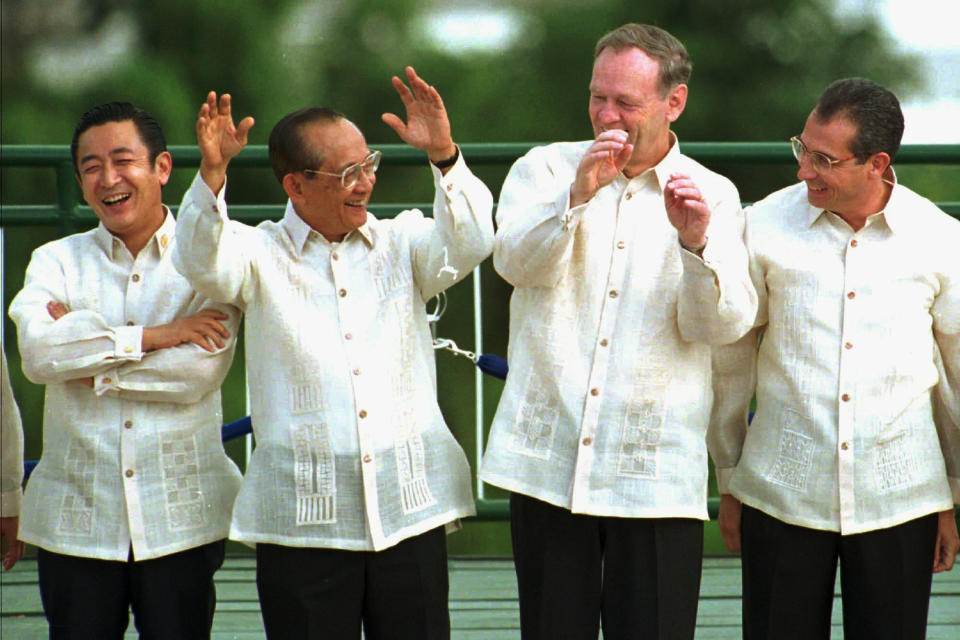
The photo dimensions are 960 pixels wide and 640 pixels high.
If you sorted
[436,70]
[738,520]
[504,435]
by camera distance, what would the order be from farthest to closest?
[436,70] < [738,520] < [504,435]

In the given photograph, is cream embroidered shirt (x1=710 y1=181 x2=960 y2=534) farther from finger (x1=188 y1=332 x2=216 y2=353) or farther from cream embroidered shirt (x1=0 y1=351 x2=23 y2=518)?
cream embroidered shirt (x1=0 y1=351 x2=23 y2=518)

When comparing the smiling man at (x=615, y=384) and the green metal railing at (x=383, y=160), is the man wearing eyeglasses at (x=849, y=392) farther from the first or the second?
the green metal railing at (x=383, y=160)

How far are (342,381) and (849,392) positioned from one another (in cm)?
105

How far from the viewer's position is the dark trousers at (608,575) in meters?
3.04

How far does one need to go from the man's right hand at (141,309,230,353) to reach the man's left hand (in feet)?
5.24

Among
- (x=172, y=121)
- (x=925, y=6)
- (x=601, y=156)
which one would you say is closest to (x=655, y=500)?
(x=601, y=156)

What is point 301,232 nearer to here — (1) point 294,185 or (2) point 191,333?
(1) point 294,185

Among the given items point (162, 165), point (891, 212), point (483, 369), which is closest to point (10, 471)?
point (162, 165)

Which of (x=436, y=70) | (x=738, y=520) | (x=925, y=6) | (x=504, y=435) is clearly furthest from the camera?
(x=925, y=6)

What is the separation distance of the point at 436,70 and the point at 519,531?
22.5ft

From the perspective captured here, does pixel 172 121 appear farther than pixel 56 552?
Yes

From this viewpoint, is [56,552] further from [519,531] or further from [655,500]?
[655,500]

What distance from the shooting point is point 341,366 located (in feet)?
10.1

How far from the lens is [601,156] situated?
9.46ft
